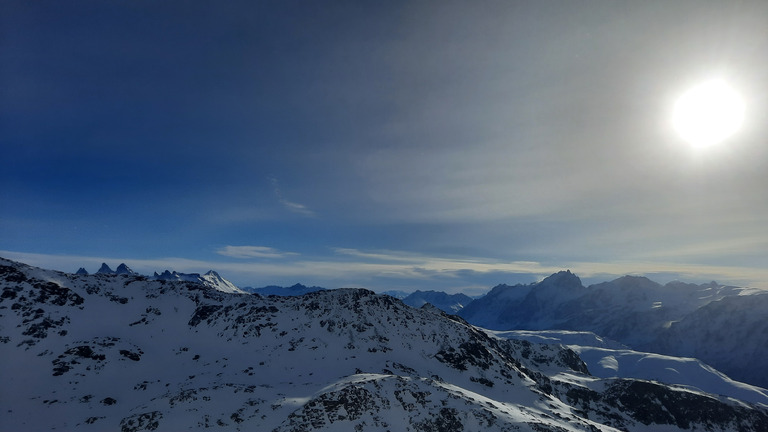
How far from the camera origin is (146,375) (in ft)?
260

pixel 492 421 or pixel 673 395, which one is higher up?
pixel 492 421

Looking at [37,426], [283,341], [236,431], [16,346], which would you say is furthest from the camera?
[283,341]

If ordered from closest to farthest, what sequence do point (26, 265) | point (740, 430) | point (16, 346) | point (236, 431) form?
point (236, 431) → point (16, 346) → point (26, 265) → point (740, 430)

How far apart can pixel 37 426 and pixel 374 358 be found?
197 feet

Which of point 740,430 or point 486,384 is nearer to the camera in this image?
point 486,384

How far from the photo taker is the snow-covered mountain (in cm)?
5753

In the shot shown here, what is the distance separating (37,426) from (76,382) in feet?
48.7

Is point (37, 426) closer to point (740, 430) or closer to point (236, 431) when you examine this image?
point (236, 431)

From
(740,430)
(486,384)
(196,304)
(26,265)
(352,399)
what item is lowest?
(740,430)

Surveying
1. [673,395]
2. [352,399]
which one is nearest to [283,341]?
[352,399]

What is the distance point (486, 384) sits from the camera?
83250mm

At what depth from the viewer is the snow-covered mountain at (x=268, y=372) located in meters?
57.5

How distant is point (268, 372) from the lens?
78.8m

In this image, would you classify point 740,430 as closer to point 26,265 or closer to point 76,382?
point 76,382
